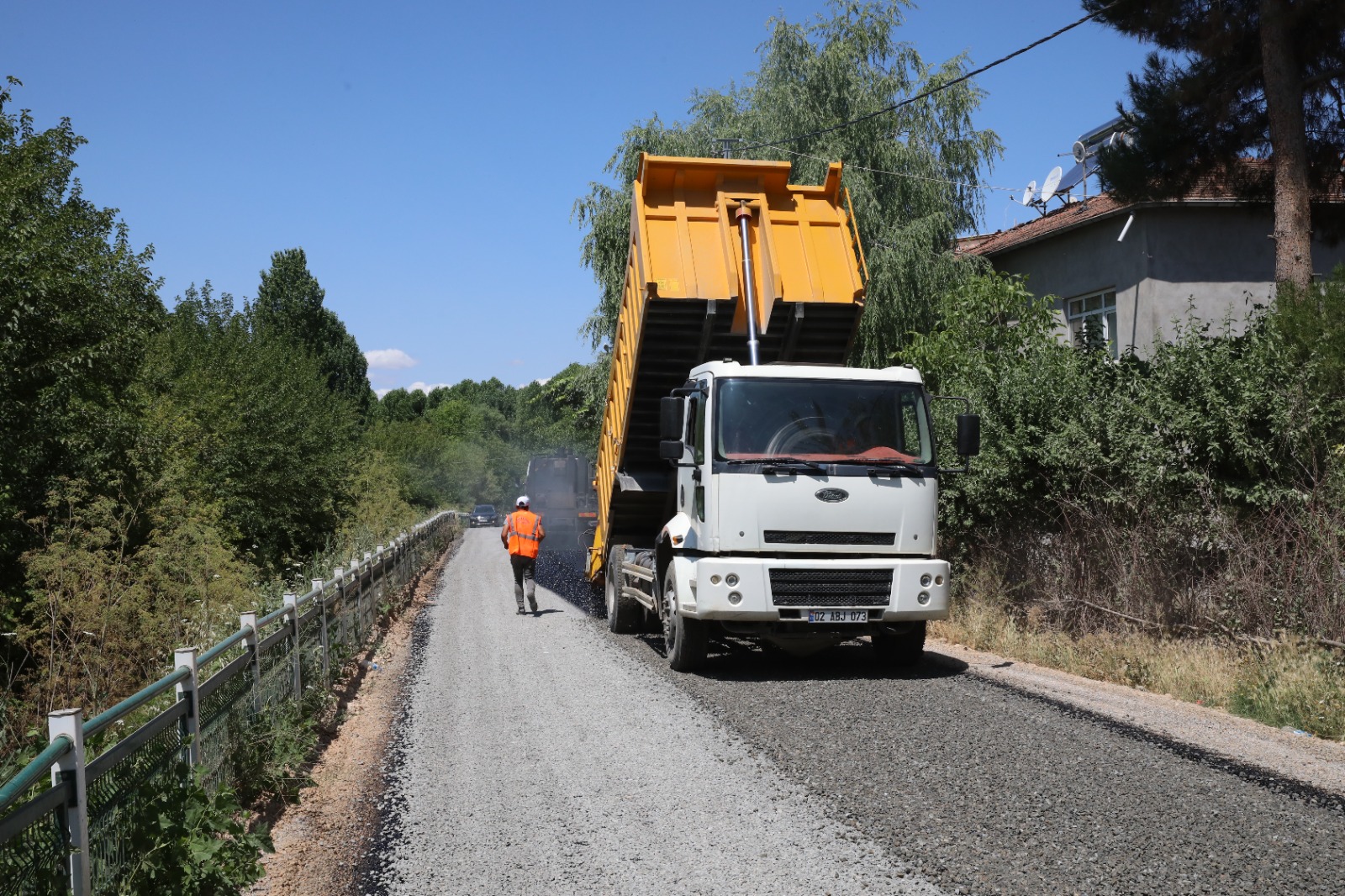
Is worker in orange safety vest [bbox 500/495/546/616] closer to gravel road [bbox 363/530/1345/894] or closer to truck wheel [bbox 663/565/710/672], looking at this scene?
truck wheel [bbox 663/565/710/672]

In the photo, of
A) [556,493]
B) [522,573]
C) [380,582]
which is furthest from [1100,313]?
[556,493]

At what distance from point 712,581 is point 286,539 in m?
16.7

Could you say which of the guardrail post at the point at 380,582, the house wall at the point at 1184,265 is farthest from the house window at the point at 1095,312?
the guardrail post at the point at 380,582

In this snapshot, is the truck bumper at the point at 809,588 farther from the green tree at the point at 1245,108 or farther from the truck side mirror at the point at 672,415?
the green tree at the point at 1245,108

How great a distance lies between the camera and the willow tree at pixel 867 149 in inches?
869

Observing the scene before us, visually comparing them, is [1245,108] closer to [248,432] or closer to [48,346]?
[48,346]

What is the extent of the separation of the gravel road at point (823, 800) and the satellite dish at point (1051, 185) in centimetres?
1700

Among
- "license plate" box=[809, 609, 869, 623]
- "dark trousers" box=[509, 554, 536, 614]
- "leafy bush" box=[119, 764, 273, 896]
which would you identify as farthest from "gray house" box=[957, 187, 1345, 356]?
"leafy bush" box=[119, 764, 273, 896]

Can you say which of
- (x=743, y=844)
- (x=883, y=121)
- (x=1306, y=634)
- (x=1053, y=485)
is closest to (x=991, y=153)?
(x=883, y=121)

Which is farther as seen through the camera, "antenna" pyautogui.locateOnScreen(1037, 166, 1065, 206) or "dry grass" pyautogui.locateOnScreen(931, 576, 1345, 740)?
"antenna" pyautogui.locateOnScreen(1037, 166, 1065, 206)

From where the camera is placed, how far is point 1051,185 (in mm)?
24109

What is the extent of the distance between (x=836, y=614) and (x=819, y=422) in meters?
1.69

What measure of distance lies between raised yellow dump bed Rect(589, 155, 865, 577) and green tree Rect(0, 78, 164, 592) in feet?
22.9

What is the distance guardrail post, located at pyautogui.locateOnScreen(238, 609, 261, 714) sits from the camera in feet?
21.9
